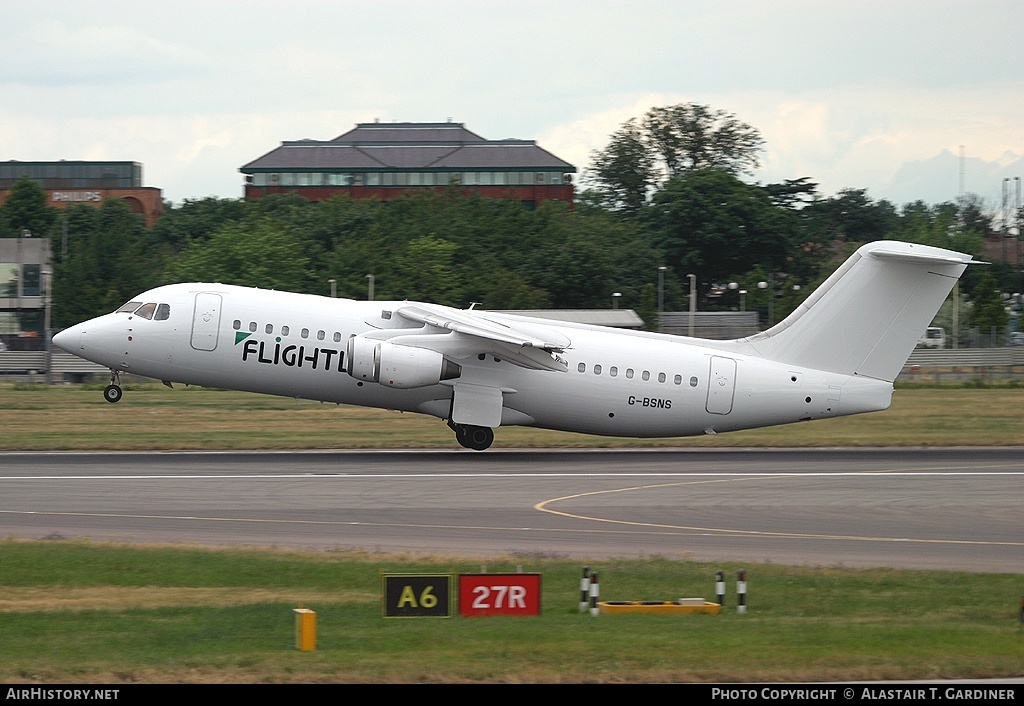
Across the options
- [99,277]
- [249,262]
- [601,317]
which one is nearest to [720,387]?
[601,317]

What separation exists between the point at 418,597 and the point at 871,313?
21.2 meters

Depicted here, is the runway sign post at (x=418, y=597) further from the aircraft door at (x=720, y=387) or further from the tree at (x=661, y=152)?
the tree at (x=661, y=152)

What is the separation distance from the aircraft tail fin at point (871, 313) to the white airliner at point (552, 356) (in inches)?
1.4

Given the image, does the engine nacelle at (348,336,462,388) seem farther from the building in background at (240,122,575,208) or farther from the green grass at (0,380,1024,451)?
the building in background at (240,122,575,208)

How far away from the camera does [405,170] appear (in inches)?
5871

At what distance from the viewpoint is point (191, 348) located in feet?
105

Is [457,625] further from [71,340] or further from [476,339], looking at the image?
[71,340]

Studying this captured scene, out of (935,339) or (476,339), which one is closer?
(476,339)

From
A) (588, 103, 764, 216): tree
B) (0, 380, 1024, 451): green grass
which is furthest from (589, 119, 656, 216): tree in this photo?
(0, 380, 1024, 451): green grass

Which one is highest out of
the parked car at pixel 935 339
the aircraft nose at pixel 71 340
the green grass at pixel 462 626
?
the parked car at pixel 935 339

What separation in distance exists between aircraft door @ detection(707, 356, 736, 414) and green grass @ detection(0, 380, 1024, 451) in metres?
3.57

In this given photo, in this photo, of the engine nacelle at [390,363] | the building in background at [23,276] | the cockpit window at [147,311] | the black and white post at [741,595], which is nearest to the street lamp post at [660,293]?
the building in background at [23,276]

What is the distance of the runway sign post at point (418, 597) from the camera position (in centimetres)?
1416

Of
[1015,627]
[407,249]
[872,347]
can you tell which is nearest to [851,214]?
[407,249]
